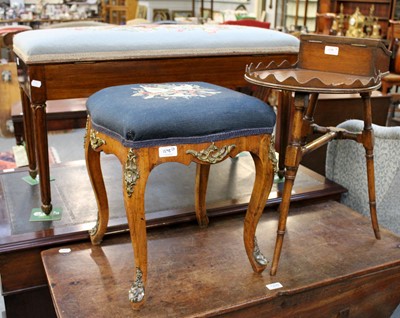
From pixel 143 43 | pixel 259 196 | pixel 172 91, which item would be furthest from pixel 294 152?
pixel 143 43

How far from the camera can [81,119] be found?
2.91 meters

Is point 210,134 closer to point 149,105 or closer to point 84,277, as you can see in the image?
point 149,105

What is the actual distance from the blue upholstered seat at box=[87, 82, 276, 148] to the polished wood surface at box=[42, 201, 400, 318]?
0.40 m

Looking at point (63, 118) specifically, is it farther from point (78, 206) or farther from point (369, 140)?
point (369, 140)

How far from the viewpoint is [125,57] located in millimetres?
1535

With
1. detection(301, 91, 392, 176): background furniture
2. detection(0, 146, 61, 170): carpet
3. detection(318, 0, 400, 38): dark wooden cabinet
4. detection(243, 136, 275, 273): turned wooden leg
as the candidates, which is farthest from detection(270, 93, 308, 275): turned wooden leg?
detection(318, 0, 400, 38): dark wooden cabinet

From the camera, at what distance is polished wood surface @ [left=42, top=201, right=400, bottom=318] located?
47.9 inches

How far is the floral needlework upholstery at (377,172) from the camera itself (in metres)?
1.72

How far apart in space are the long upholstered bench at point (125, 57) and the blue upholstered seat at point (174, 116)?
0.26 meters

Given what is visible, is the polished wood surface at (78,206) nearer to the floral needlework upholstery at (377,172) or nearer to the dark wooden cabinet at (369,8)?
the floral needlework upholstery at (377,172)

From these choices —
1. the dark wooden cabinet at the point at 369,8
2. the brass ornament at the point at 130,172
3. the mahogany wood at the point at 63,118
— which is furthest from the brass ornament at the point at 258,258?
the dark wooden cabinet at the point at 369,8

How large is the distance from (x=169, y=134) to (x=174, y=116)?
0.04m

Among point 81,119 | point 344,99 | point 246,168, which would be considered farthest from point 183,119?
point 81,119

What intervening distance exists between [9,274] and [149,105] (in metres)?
0.70
